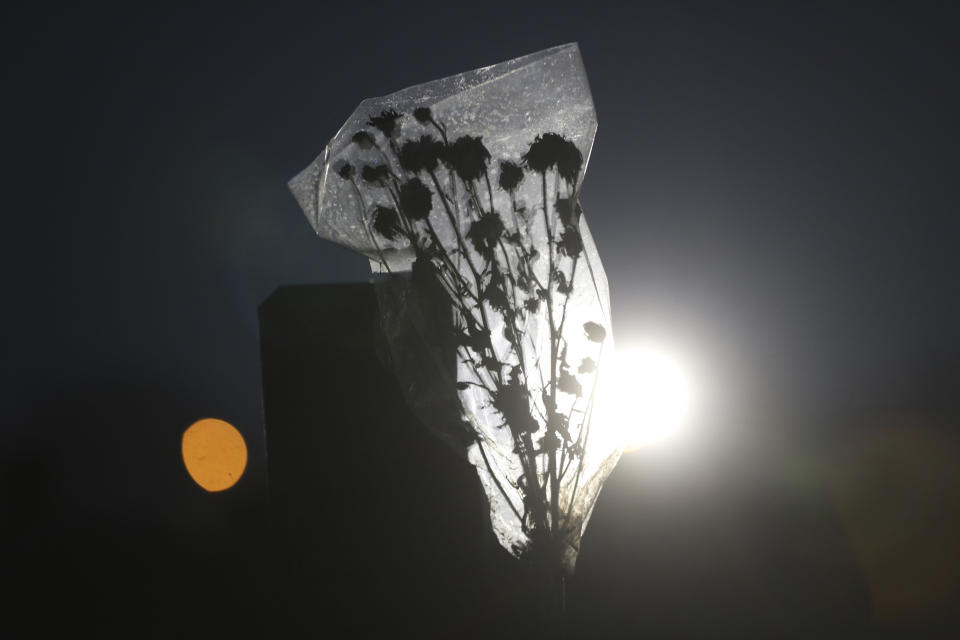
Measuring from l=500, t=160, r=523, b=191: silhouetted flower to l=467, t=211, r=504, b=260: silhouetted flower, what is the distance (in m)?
0.10

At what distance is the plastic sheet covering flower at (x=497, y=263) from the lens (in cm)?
173

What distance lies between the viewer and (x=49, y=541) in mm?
6809

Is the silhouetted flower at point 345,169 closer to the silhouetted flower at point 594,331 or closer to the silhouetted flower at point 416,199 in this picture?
the silhouetted flower at point 416,199

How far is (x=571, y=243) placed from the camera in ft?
5.82

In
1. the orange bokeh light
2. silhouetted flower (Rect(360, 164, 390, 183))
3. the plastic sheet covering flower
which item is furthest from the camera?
the orange bokeh light

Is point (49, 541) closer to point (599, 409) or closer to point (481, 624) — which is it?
point (481, 624)

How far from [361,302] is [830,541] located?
11.6 ft

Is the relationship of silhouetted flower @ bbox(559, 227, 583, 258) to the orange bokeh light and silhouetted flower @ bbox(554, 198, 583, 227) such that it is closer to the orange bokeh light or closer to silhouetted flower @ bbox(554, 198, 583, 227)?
silhouetted flower @ bbox(554, 198, 583, 227)

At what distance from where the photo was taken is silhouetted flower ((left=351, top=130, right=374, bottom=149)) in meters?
1.81

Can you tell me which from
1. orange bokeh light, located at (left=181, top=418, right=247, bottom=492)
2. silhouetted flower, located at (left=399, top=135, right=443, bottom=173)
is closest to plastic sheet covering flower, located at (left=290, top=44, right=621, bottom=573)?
silhouetted flower, located at (left=399, top=135, right=443, bottom=173)

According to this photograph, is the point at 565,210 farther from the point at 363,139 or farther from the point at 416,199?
the point at 363,139

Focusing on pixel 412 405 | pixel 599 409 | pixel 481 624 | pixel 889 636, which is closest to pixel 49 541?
pixel 481 624

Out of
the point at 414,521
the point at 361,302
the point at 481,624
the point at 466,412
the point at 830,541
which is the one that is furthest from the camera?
the point at 830,541

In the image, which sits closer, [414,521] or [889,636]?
[414,521]
